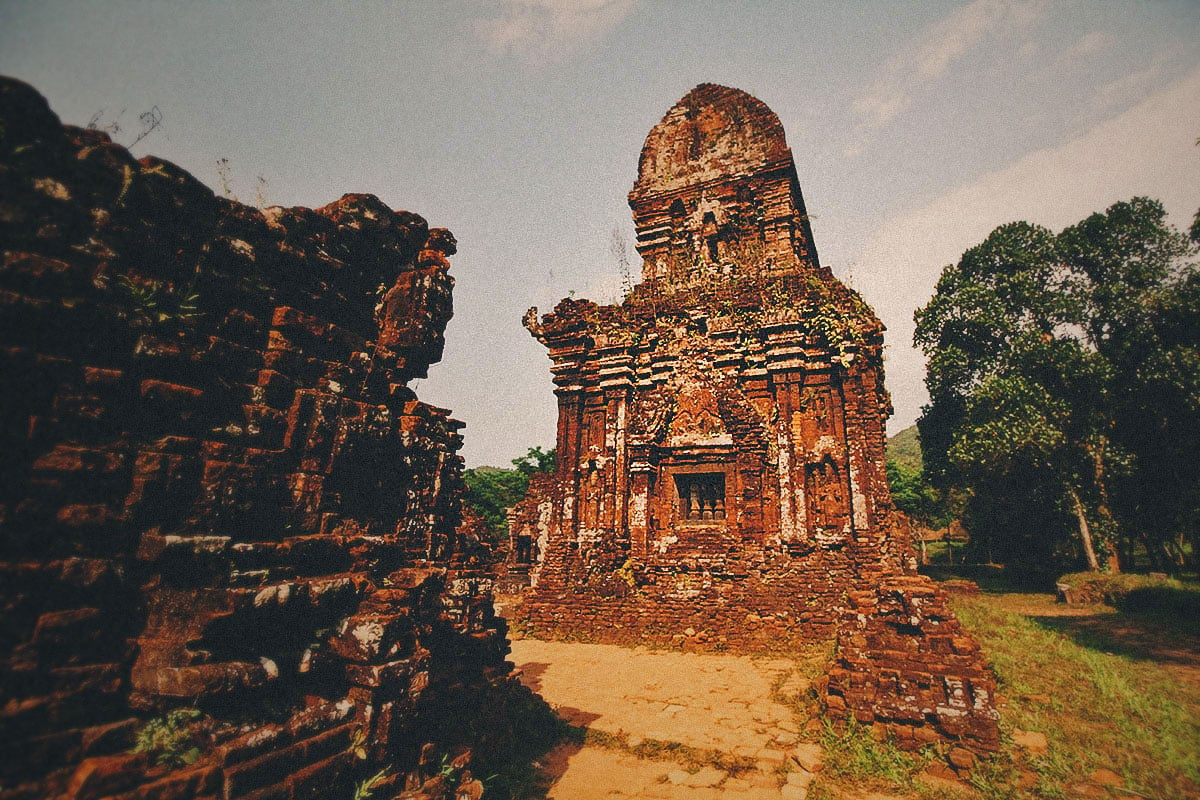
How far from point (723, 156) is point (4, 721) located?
14808mm

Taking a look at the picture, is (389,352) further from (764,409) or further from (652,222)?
(652,222)

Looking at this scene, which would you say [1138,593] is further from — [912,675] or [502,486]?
[502,486]

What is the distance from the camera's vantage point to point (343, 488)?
3588mm

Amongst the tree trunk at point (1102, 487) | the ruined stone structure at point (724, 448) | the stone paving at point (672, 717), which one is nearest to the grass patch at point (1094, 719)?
the stone paving at point (672, 717)

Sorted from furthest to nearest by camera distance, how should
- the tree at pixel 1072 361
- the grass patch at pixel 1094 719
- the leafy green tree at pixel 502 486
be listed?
the leafy green tree at pixel 502 486 → the tree at pixel 1072 361 → the grass patch at pixel 1094 719

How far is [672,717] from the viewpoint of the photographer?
19.4ft

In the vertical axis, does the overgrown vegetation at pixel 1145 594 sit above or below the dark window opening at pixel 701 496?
below

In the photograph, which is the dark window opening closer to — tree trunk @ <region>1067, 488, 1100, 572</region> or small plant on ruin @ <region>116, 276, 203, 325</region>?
small plant on ruin @ <region>116, 276, 203, 325</region>

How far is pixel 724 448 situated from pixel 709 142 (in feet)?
27.3

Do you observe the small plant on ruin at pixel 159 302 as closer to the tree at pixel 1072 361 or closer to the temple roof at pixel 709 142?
the temple roof at pixel 709 142

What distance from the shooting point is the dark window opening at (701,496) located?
10781 mm

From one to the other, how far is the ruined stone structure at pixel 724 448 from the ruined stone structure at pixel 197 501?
6.67 m

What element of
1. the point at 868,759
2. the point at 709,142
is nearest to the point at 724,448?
the point at 868,759

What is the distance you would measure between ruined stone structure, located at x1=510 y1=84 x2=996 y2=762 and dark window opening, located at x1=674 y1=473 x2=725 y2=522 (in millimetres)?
39
